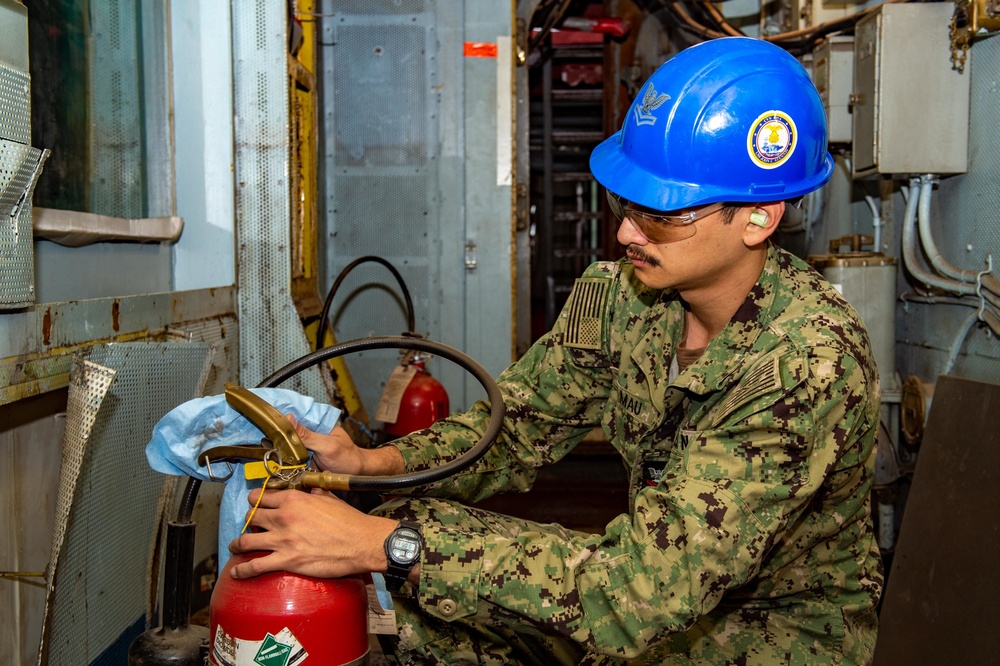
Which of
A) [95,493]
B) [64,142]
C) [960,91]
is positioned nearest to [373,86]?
[64,142]

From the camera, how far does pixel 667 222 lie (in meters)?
1.60

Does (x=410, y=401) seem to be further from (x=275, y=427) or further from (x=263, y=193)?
(x=275, y=427)

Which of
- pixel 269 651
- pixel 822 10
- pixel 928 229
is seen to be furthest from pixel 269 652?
pixel 822 10

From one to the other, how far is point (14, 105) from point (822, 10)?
3.81 m

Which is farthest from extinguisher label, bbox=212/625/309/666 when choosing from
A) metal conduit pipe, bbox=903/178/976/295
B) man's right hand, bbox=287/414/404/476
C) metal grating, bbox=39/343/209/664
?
metal conduit pipe, bbox=903/178/976/295

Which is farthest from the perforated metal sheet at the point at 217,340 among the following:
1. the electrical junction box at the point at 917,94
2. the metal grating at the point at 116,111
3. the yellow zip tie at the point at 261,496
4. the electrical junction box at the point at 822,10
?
the electrical junction box at the point at 822,10

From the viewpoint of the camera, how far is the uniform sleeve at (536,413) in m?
1.89

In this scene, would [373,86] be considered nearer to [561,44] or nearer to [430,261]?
[430,261]

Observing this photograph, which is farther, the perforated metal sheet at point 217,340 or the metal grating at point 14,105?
the perforated metal sheet at point 217,340

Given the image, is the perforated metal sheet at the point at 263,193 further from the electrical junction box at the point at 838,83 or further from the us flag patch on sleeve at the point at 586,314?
the electrical junction box at the point at 838,83

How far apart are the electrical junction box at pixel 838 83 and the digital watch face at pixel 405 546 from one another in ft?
10.4

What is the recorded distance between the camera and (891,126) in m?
3.29

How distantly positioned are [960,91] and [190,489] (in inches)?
125

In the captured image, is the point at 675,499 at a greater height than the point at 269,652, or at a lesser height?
greater
